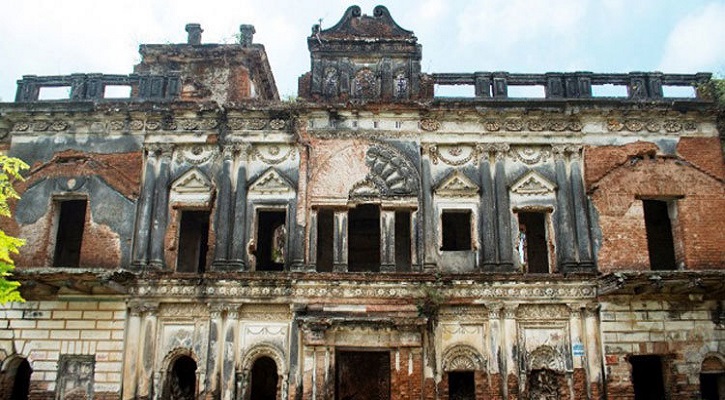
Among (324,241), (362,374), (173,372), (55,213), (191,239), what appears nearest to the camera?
(173,372)

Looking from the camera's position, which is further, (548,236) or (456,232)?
(456,232)

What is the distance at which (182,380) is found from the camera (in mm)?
14016

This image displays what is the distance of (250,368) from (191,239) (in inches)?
173

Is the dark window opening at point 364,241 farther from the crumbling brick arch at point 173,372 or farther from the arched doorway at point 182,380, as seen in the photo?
the crumbling brick arch at point 173,372

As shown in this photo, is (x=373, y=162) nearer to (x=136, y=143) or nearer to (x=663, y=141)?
(x=136, y=143)

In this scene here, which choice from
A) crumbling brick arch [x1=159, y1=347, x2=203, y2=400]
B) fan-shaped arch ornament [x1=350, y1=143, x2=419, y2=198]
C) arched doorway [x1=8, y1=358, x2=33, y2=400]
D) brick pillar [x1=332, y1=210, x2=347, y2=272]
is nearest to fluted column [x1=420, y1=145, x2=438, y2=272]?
A: fan-shaped arch ornament [x1=350, y1=143, x2=419, y2=198]

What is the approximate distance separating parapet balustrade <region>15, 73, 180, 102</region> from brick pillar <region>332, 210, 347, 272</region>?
511 cm

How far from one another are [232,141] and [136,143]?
232 centimetres

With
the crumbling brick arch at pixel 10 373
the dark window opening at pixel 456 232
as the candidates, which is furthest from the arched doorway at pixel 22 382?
the dark window opening at pixel 456 232

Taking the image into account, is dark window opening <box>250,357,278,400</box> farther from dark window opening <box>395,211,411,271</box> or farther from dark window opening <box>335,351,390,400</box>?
dark window opening <box>395,211,411,271</box>

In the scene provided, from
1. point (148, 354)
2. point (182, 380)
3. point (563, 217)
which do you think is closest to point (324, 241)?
point (182, 380)

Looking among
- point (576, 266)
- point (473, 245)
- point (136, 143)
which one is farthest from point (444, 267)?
point (136, 143)

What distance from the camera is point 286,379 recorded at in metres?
13.1

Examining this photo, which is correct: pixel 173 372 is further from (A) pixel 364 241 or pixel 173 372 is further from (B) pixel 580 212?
(B) pixel 580 212
